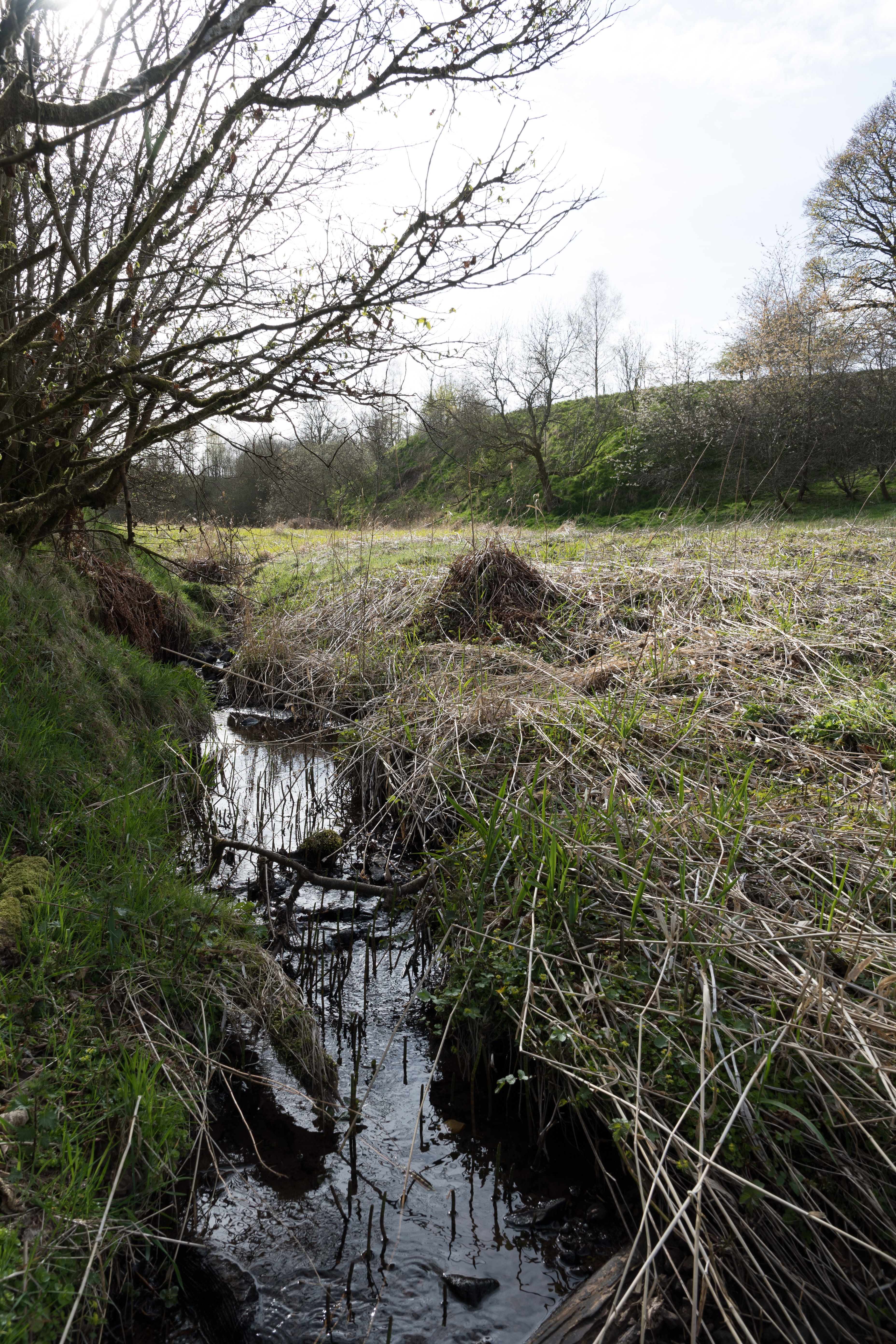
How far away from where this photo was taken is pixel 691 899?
2.94 meters

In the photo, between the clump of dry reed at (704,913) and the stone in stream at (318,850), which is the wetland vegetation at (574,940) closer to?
the clump of dry reed at (704,913)

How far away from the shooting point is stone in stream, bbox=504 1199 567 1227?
240 centimetres

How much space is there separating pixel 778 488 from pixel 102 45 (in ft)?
62.0

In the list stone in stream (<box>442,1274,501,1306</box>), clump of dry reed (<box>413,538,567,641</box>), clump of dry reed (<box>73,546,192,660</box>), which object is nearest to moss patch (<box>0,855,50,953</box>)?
stone in stream (<box>442,1274,501,1306</box>)

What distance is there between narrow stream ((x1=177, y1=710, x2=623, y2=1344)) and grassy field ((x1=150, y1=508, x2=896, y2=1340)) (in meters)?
0.18

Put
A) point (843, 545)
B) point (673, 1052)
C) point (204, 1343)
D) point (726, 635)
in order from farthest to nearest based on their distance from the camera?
point (843, 545)
point (726, 635)
point (673, 1052)
point (204, 1343)

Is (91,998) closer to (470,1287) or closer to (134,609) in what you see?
(470,1287)

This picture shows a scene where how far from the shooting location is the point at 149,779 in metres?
4.48

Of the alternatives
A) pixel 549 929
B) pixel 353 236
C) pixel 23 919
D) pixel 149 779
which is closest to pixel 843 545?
pixel 353 236

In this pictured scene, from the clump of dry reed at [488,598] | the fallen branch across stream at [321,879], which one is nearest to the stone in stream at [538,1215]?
the fallen branch across stream at [321,879]

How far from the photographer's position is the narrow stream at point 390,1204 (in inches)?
82.9

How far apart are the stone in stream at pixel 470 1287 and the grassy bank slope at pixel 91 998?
812 mm

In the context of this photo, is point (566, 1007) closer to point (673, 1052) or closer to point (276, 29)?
point (673, 1052)

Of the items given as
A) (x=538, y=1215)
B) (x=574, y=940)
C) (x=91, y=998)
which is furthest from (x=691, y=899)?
(x=91, y=998)
